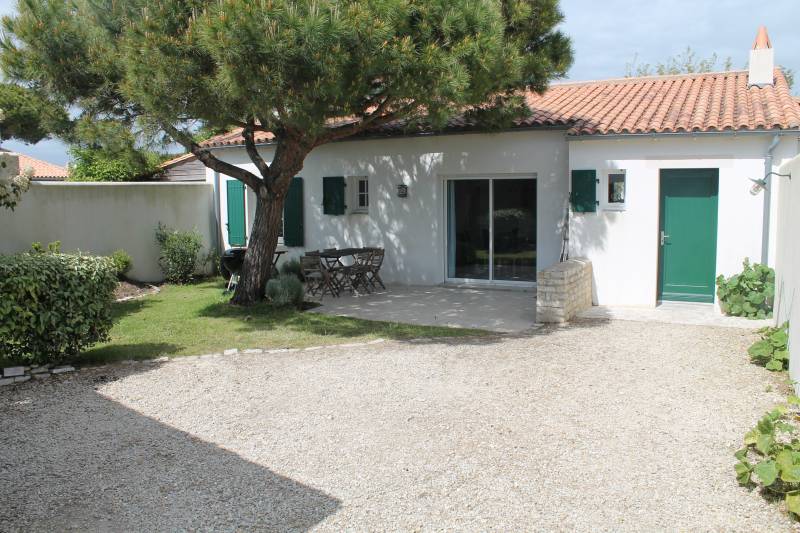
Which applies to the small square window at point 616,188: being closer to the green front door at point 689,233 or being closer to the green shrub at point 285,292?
the green front door at point 689,233

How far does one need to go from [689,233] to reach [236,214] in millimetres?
10127

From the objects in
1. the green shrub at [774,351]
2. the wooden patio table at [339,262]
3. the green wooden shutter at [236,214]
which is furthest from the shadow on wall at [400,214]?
the green shrub at [774,351]

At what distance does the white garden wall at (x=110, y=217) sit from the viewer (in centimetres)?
1270

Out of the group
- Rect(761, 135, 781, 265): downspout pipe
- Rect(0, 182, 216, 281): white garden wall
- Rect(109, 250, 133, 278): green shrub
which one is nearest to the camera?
Rect(761, 135, 781, 265): downspout pipe

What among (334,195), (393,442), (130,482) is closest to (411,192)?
(334,195)

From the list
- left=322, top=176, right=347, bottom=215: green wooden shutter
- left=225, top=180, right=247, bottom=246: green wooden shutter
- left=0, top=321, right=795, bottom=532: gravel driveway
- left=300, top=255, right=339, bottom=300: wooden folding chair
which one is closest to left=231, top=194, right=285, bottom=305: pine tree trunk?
left=300, top=255, right=339, bottom=300: wooden folding chair

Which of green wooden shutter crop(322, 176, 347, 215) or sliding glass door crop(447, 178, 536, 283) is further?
green wooden shutter crop(322, 176, 347, 215)

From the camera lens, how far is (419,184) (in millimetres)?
13836

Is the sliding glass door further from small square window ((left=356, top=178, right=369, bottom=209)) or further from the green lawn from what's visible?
the green lawn

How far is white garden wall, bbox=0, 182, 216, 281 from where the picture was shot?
12695 millimetres

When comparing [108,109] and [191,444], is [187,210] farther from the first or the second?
[191,444]

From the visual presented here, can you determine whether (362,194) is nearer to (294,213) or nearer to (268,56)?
(294,213)

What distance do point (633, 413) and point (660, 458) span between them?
1.04 metres

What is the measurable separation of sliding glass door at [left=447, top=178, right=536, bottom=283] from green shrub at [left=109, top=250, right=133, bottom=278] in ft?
21.6
